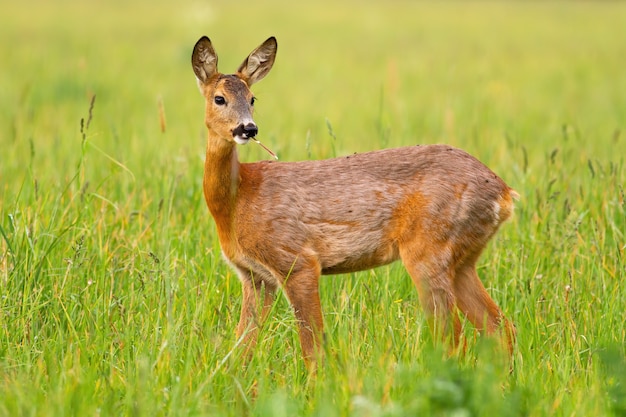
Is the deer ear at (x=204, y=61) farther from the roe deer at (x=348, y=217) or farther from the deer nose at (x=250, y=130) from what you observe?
the deer nose at (x=250, y=130)

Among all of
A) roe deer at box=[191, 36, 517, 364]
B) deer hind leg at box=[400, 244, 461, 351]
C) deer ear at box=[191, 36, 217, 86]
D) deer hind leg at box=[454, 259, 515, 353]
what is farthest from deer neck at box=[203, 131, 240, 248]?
deer hind leg at box=[454, 259, 515, 353]

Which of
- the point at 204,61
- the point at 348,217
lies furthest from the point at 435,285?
the point at 204,61

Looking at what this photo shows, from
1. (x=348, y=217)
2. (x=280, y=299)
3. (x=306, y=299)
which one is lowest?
(x=280, y=299)

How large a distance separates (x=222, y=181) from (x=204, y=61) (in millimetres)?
646

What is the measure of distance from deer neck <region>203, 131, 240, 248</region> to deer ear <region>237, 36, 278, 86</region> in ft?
1.48

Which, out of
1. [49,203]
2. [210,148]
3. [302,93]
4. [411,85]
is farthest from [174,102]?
[210,148]

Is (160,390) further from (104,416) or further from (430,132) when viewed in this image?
(430,132)

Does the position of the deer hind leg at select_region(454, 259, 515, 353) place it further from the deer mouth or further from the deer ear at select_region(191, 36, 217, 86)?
the deer ear at select_region(191, 36, 217, 86)

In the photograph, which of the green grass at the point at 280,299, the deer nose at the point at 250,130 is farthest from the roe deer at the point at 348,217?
the green grass at the point at 280,299

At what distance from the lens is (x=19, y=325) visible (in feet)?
13.7

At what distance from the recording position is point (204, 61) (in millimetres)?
4875

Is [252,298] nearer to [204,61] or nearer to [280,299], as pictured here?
[280,299]

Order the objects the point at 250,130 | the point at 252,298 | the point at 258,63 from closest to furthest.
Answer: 1. the point at 250,130
2. the point at 252,298
3. the point at 258,63

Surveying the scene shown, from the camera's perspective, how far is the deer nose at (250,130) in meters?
4.37
